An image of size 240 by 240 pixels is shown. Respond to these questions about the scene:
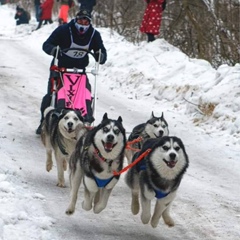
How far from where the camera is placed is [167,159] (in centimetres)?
476

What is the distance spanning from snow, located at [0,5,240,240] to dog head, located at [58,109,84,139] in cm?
62

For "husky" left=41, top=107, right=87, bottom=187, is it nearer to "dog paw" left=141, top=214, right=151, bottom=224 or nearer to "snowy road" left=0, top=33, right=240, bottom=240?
"snowy road" left=0, top=33, right=240, bottom=240

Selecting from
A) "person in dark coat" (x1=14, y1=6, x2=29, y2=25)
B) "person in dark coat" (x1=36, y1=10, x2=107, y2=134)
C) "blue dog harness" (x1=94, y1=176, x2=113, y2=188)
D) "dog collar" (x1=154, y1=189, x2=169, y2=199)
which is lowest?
"person in dark coat" (x1=14, y1=6, x2=29, y2=25)

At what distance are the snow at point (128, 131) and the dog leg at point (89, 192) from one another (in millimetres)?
169

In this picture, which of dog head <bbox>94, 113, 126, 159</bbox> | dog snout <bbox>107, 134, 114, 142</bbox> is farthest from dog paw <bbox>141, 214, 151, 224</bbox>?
dog snout <bbox>107, 134, 114, 142</bbox>

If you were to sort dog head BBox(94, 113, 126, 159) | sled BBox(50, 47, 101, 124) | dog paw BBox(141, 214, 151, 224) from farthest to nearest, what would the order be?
sled BBox(50, 47, 101, 124)
dog head BBox(94, 113, 126, 159)
dog paw BBox(141, 214, 151, 224)

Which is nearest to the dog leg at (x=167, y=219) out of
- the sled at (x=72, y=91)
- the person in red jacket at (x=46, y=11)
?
the sled at (x=72, y=91)

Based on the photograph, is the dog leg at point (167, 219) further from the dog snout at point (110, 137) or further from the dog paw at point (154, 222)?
the dog snout at point (110, 137)

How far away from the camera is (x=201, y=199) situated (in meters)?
6.13

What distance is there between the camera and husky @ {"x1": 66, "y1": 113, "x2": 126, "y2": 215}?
509cm

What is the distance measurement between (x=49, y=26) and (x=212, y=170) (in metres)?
16.9

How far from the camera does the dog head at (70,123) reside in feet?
20.3

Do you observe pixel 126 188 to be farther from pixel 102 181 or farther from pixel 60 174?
pixel 102 181

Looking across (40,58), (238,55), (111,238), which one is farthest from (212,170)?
(40,58)
